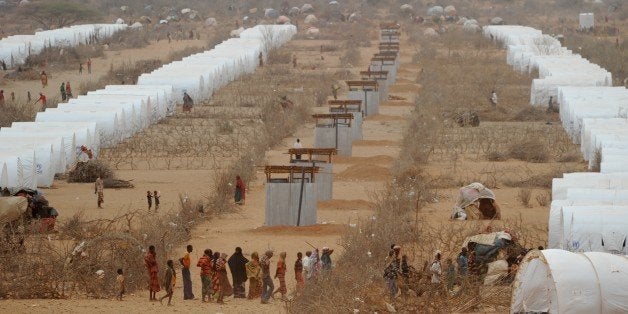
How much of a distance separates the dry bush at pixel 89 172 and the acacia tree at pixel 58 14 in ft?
185

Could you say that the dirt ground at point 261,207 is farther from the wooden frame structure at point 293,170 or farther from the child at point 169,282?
the wooden frame structure at point 293,170

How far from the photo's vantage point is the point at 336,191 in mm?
30500

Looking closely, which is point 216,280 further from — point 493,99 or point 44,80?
point 44,80

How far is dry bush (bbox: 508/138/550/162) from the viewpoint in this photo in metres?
35.0

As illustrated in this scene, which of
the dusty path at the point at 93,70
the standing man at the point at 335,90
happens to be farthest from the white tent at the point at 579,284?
the dusty path at the point at 93,70

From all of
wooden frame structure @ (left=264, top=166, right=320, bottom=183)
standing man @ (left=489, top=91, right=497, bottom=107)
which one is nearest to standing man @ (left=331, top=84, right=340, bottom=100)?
standing man @ (left=489, top=91, right=497, bottom=107)

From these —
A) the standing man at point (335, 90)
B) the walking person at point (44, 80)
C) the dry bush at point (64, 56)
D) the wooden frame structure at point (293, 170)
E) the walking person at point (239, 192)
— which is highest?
the wooden frame structure at point (293, 170)

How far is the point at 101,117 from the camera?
3838 centimetres

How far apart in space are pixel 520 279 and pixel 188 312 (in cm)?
430

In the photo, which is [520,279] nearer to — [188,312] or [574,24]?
[188,312]

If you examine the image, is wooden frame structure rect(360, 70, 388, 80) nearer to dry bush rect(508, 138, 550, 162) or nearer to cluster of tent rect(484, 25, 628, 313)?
cluster of tent rect(484, 25, 628, 313)

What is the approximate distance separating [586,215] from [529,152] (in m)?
12.5

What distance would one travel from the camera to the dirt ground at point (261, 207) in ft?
63.8

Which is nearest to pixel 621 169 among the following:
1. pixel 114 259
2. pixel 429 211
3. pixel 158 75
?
pixel 429 211
